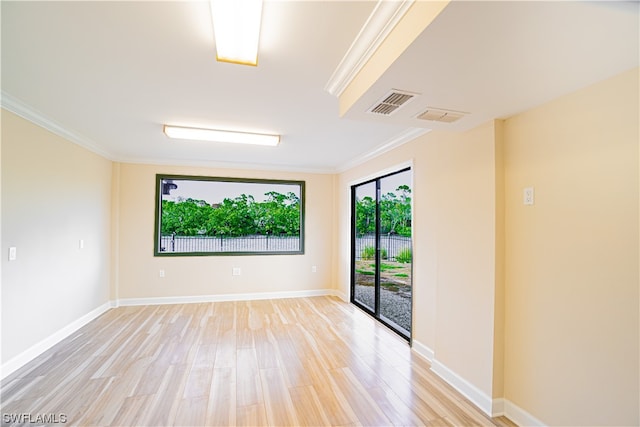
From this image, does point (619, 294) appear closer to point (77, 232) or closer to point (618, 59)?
point (618, 59)

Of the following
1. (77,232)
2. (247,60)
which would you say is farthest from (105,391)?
(247,60)

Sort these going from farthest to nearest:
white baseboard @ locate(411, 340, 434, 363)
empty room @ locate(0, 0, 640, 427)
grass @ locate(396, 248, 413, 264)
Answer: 1. grass @ locate(396, 248, 413, 264)
2. white baseboard @ locate(411, 340, 434, 363)
3. empty room @ locate(0, 0, 640, 427)

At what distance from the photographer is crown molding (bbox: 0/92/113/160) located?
2445 millimetres

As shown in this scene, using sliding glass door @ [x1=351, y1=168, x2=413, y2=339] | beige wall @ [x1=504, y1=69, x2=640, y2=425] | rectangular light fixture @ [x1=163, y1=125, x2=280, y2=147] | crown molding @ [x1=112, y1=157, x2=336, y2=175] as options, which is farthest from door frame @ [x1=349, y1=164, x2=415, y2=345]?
rectangular light fixture @ [x1=163, y1=125, x2=280, y2=147]

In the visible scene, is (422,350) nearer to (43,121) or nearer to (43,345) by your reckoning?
(43,345)

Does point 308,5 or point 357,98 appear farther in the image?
point 357,98

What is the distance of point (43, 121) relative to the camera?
287cm

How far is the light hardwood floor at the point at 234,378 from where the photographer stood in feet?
6.70

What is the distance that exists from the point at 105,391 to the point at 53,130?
267cm

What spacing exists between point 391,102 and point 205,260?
13.8 feet

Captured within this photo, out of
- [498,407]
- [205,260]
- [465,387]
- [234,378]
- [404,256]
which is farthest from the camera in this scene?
[205,260]

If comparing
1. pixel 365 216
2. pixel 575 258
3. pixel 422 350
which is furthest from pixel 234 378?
pixel 365 216

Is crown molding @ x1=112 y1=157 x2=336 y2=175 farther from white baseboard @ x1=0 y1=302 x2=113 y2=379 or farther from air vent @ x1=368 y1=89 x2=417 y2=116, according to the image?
air vent @ x1=368 y1=89 x2=417 y2=116

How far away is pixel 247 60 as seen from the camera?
1.78 m
